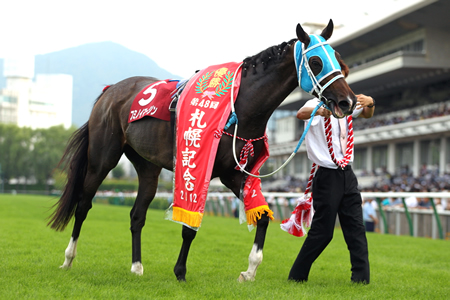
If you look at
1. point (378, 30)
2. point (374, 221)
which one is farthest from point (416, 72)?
point (374, 221)

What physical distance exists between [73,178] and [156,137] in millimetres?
1331

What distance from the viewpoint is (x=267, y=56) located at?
4094 millimetres

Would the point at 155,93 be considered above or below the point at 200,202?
above

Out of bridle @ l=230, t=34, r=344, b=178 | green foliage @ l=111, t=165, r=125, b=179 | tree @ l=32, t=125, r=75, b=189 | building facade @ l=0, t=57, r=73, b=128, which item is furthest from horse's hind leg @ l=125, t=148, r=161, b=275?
building facade @ l=0, t=57, r=73, b=128

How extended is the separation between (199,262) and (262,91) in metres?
2.28

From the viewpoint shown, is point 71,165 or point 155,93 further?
point 71,165

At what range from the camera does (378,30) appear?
3241 centimetres

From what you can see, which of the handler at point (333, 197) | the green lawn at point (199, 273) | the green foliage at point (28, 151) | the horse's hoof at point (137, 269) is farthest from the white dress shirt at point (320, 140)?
the green foliage at point (28, 151)

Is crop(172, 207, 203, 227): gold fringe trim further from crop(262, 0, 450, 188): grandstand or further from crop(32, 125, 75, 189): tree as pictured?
crop(32, 125, 75, 189): tree

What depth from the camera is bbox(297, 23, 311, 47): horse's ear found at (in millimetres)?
3750

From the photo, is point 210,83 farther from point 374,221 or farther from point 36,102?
point 36,102

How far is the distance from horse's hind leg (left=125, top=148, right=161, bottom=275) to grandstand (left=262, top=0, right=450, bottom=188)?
22964 millimetres

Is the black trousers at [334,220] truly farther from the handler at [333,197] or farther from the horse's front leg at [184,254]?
the horse's front leg at [184,254]

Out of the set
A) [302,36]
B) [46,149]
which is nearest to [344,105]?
[302,36]
